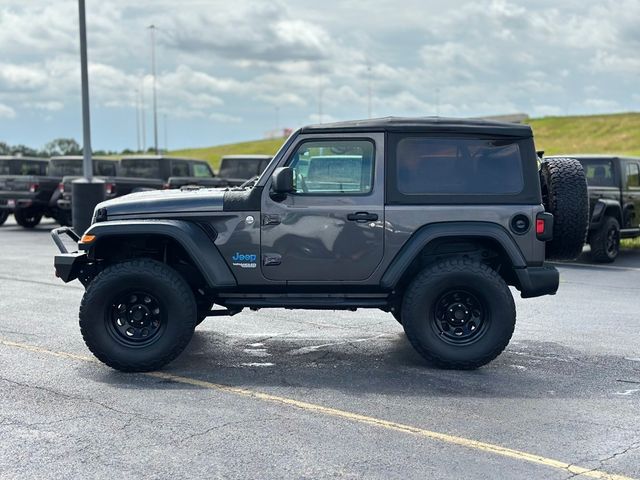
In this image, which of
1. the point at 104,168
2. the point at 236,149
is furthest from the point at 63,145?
the point at 104,168

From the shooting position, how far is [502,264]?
7137mm

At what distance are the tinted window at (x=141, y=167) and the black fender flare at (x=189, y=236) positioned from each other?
15.9m

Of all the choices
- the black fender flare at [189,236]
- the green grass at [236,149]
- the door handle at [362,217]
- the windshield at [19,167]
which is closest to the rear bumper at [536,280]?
the door handle at [362,217]

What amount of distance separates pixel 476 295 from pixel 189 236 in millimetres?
2335

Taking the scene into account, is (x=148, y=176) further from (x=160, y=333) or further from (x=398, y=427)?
(x=398, y=427)

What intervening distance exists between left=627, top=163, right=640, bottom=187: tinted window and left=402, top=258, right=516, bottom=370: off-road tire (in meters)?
10.1

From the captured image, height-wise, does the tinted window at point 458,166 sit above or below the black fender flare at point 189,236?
above

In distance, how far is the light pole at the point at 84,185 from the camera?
1806 cm

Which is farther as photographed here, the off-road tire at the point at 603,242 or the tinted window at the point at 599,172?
the tinted window at the point at 599,172

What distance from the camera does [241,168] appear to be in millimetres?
21828

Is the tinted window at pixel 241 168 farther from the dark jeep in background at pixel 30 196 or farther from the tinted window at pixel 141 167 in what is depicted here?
the dark jeep in background at pixel 30 196

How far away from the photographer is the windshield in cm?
2273

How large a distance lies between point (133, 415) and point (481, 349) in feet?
9.15

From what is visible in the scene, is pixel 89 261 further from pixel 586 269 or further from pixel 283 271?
pixel 586 269
